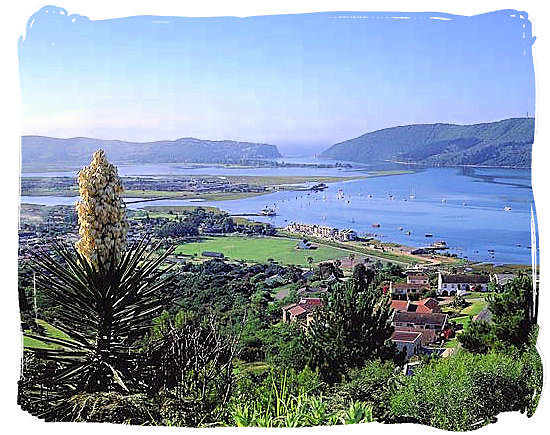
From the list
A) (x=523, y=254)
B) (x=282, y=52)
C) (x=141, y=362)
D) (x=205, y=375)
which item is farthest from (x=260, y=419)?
(x=282, y=52)

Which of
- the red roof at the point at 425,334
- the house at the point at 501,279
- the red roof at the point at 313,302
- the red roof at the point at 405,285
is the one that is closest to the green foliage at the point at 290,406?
the red roof at the point at 313,302

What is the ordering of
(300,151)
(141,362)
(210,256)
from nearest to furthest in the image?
(141,362), (210,256), (300,151)

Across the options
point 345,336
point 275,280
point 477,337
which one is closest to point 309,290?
point 275,280

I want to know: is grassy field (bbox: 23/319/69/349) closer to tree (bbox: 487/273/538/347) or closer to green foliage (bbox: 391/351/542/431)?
green foliage (bbox: 391/351/542/431)

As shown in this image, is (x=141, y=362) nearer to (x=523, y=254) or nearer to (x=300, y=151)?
(x=300, y=151)

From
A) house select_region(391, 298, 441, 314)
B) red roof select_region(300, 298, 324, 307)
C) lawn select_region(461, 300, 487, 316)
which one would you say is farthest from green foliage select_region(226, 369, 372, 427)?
lawn select_region(461, 300, 487, 316)

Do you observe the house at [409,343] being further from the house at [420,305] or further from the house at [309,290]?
the house at [309,290]

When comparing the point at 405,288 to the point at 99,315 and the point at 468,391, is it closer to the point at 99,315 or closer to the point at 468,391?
the point at 468,391
